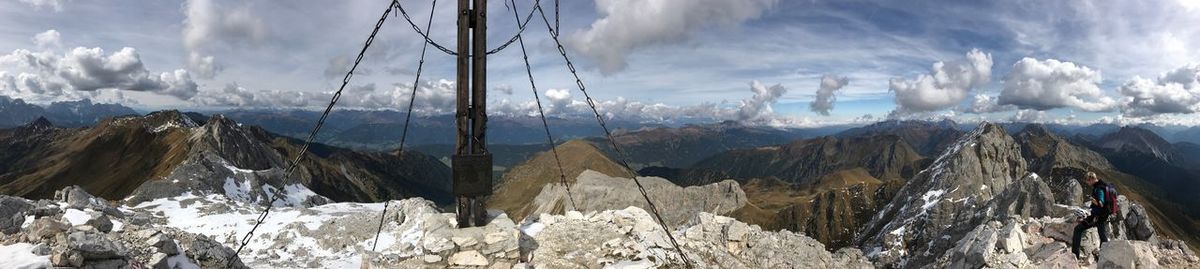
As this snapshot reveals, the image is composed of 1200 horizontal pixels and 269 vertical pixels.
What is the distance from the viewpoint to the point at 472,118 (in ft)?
48.0

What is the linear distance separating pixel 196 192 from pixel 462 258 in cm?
7373

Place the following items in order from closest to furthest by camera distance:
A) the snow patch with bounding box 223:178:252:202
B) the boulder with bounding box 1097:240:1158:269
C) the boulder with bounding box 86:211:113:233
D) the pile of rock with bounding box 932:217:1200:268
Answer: the boulder with bounding box 1097:240:1158:269 < the pile of rock with bounding box 932:217:1200:268 < the boulder with bounding box 86:211:113:233 < the snow patch with bounding box 223:178:252:202

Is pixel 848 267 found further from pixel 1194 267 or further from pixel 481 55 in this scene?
pixel 481 55

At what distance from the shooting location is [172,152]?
147m

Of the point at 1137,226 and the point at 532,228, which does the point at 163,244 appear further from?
the point at 1137,226

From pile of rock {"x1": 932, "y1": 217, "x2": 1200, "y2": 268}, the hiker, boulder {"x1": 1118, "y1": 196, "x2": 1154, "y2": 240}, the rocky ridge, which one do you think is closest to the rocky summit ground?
pile of rock {"x1": 932, "y1": 217, "x2": 1200, "y2": 268}

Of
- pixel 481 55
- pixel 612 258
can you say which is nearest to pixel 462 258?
pixel 612 258

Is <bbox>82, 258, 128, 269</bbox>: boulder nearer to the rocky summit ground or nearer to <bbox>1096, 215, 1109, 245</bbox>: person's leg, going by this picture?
the rocky summit ground

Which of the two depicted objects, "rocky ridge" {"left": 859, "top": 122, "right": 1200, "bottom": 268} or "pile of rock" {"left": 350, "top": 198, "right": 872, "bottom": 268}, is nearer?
"pile of rock" {"left": 350, "top": 198, "right": 872, "bottom": 268}

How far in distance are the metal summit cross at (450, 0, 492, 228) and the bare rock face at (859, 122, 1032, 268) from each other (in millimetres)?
101280

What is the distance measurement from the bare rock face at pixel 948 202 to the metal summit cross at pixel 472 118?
10128 cm

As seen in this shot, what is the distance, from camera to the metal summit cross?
14.3 metres

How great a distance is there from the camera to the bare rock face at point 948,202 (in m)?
107

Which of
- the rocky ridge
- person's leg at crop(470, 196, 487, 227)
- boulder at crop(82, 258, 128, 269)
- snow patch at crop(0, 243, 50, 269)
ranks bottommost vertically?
the rocky ridge
